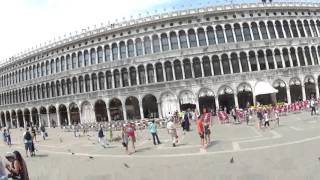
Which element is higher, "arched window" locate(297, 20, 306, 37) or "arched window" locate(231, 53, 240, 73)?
"arched window" locate(297, 20, 306, 37)

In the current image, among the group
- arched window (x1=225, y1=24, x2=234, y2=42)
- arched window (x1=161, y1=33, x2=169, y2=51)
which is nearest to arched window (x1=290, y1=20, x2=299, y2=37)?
arched window (x1=225, y1=24, x2=234, y2=42)

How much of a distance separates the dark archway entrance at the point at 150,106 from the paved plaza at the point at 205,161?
34.3 m

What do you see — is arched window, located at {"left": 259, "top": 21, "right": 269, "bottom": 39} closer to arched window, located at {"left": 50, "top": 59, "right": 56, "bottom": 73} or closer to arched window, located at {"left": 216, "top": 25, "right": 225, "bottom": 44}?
arched window, located at {"left": 216, "top": 25, "right": 225, "bottom": 44}

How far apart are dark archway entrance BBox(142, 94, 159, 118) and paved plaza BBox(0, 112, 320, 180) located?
34347 millimetres

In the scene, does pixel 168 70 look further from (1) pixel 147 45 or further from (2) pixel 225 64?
(2) pixel 225 64

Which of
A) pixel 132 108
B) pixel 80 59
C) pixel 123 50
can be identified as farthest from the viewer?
pixel 80 59

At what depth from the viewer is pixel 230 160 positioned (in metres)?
15.8

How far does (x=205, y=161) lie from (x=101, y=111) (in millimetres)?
48304

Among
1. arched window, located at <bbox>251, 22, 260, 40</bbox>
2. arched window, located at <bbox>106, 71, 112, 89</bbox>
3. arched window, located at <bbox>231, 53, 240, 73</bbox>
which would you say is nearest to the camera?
arched window, located at <bbox>231, 53, 240, 73</bbox>

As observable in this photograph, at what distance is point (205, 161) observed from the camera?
16594 millimetres

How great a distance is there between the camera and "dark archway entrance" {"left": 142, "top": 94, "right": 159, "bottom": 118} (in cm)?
5978

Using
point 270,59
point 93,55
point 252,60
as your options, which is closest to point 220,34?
point 252,60

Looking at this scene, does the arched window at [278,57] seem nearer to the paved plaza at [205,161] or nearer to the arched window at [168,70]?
the arched window at [168,70]

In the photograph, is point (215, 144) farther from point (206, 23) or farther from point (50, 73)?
point (50, 73)
